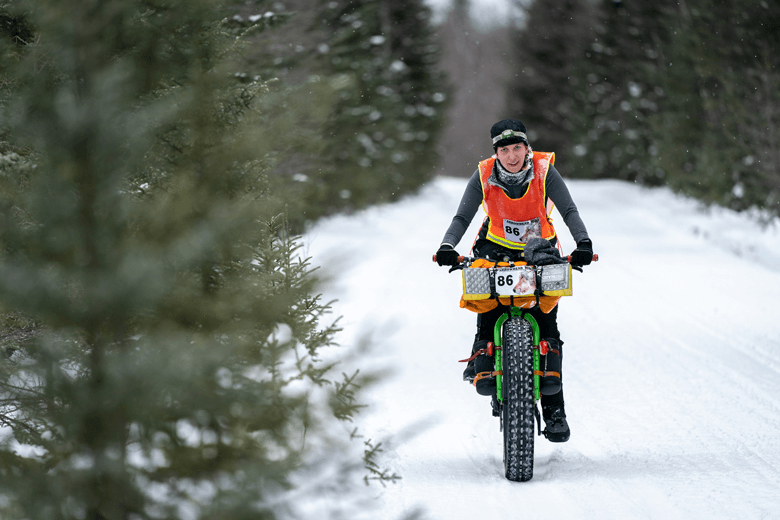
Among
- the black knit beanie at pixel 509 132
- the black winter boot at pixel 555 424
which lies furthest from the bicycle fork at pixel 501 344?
the black knit beanie at pixel 509 132

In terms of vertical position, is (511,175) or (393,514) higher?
(511,175)

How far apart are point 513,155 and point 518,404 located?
157 centimetres

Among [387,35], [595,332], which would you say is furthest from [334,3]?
[595,332]

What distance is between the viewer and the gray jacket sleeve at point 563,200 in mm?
4766

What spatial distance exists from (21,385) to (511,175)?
10.9 ft

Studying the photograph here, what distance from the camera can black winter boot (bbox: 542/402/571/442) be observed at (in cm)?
473

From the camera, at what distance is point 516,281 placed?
4.42 m

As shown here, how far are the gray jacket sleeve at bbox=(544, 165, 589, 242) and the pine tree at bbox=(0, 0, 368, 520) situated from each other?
272 cm

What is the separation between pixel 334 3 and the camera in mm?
20938

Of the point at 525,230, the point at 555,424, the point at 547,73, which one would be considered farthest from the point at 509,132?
the point at 547,73

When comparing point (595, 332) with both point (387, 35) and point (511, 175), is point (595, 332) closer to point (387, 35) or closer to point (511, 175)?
point (511, 175)

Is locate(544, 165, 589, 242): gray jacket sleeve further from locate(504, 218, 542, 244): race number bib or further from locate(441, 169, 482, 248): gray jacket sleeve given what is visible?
locate(441, 169, 482, 248): gray jacket sleeve

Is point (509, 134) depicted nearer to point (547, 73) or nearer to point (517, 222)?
point (517, 222)

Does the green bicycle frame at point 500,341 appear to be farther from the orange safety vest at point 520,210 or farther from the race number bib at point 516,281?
the orange safety vest at point 520,210
